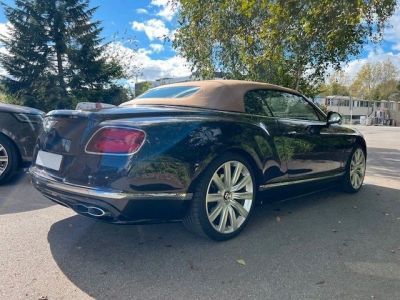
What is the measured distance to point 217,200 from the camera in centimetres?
354

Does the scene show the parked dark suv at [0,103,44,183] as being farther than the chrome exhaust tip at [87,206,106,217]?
Yes

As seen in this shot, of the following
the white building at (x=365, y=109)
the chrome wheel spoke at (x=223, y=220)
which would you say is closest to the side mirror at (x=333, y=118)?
the chrome wheel spoke at (x=223, y=220)

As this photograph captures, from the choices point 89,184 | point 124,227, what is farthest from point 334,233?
point 89,184

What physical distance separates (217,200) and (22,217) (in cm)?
219

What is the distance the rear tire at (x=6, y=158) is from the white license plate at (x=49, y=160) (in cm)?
231

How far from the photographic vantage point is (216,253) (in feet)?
10.9

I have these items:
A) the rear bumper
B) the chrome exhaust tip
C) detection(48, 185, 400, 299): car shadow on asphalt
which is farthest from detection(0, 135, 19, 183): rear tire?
the chrome exhaust tip

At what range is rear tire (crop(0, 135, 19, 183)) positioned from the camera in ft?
18.2

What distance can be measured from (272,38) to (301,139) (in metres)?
4.81

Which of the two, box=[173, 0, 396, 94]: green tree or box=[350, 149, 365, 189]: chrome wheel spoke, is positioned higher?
box=[173, 0, 396, 94]: green tree

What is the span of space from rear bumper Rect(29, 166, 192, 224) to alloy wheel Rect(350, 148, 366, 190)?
11.0ft

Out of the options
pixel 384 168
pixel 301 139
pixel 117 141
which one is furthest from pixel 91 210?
pixel 384 168

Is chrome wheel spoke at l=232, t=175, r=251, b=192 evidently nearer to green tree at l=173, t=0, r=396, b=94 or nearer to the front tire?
the front tire

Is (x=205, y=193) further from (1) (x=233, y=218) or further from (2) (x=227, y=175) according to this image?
(1) (x=233, y=218)
